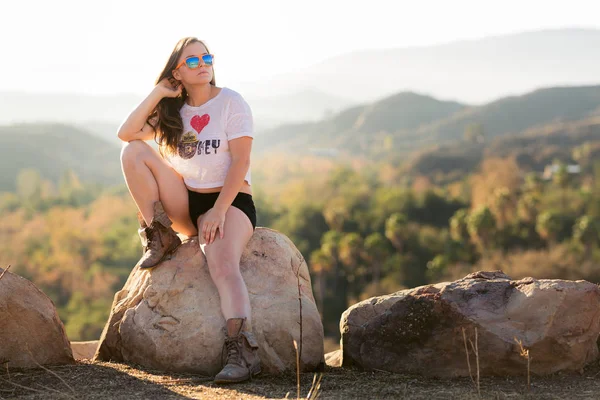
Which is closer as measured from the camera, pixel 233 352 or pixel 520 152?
pixel 233 352

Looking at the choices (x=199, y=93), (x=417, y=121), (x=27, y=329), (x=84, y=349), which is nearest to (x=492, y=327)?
(x=199, y=93)

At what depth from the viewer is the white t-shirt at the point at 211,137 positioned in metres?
5.39

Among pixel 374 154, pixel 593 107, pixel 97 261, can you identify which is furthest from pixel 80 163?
pixel 593 107

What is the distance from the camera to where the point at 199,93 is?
5.59 metres

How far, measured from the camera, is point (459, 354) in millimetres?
5109

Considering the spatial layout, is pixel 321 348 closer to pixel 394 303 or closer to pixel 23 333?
pixel 394 303

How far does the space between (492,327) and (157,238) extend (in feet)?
7.88

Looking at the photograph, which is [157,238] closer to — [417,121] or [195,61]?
[195,61]

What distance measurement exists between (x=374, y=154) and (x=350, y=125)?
3049 centimetres

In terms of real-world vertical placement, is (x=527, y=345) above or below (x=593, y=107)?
above

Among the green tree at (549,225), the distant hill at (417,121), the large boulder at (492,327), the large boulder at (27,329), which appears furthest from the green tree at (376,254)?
the distant hill at (417,121)

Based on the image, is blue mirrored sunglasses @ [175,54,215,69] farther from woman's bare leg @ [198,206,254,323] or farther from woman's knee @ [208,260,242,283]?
woman's knee @ [208,260,242,283]

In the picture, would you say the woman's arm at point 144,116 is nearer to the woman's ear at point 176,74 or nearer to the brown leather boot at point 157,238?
the woman's ear at point 176,74

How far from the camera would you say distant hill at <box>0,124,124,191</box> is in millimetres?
124125
